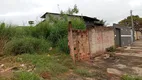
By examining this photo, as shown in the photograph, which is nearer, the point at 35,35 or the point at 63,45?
the point at 63,45

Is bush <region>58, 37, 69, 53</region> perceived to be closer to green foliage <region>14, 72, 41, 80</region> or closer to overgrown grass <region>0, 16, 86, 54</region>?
overgrown grass <region>0, 16, 86, 54</region>

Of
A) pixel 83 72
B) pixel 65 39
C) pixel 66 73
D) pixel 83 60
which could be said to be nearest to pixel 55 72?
pixel 66 73

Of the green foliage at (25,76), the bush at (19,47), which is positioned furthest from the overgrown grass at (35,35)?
the green foliage at (25,76)

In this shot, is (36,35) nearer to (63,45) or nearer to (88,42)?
(63,45)

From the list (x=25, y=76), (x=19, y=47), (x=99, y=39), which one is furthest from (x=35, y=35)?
(x=25, y=76)

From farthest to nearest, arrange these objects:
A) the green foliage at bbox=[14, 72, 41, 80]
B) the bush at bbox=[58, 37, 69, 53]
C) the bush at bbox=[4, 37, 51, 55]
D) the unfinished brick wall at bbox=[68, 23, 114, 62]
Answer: the bush at bbox=[58, 37, 69, 53] → the bush at bbox=[4, 37, 51, 55] → the unfinished brick wall at bbox=[68, 23, 114, 62] → the green foliage at bbox=[14, 72, 41, 80]

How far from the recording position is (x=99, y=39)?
36.4 feet

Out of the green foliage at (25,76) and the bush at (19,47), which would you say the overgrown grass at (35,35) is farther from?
the green foliage at (25,76)

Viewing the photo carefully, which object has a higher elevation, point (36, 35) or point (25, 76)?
point (36, 35)

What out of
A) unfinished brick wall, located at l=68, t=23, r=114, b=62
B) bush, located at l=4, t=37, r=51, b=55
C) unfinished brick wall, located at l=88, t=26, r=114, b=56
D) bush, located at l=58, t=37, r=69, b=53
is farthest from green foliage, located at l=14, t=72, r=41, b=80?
unfinished brick wall, located at l=88, t=26, r=114, b=56

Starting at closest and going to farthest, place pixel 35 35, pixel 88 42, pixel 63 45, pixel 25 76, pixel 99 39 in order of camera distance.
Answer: pixel 25 76 → pixel 63 45 → pixel 88 42 → pixel 35 35 → pixel 99 39

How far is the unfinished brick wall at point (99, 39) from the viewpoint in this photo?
992cm

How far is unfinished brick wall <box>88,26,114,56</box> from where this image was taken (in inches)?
390

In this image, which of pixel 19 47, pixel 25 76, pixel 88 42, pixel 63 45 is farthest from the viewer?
pixel 88 42
